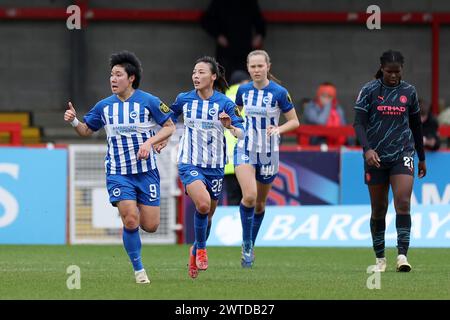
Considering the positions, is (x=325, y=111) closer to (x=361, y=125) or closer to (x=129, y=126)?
(x=361, y=125)

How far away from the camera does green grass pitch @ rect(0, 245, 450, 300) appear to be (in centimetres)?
1047

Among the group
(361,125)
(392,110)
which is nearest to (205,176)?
(361,125)

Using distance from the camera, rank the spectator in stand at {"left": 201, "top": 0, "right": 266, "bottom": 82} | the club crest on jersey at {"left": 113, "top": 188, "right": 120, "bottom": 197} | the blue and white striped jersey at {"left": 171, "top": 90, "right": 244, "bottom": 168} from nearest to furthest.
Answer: the club crest on jersey at {"left": 113, "top": 188, "right": 120, "bottom": 197}, the blue and white striped jersey at {"left": 171, "top": 90, "right": 244, "bottom": 168}, the spectator in stand at {"left": 201, "top": 0, "right": 266, "bottom": 82}

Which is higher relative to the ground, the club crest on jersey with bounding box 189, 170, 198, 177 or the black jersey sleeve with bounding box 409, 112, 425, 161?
the black jersey sleeve with bounding box 409, 112, 425, 161

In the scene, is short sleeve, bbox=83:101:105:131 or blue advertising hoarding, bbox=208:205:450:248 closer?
short sleeve, bbox=83:101:105:131

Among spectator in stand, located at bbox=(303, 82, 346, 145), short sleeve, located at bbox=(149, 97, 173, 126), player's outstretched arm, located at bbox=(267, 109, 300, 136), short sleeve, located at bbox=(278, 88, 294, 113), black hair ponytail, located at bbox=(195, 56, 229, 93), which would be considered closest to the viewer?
short sleeve, located at bbox=(149, 97, 173, 126)

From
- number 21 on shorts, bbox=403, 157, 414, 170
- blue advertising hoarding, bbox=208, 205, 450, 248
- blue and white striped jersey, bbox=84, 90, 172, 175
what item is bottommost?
blue advertising hoarding, bbox=208, 205, 450, 248

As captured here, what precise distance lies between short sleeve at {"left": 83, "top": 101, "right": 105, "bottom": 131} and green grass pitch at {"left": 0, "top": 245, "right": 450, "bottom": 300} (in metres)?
1.33

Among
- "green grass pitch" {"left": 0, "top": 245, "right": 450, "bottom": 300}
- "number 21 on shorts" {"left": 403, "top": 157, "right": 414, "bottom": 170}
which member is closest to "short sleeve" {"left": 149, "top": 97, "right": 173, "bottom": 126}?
"green grass pitch" {"left": 0, "top": 245, "right": 450, "bottom": 300}

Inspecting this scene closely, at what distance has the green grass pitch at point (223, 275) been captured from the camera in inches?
412

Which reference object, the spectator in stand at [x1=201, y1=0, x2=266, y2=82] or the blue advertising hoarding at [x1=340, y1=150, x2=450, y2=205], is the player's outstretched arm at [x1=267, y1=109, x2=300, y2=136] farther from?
the spectator in stand at [x1=201, y1=0, x2=266, y2=82]
